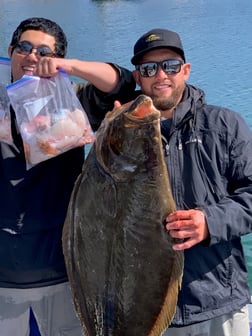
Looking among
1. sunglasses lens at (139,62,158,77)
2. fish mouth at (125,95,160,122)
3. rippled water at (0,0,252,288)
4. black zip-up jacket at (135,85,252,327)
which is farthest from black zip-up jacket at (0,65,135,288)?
rippled water at (0,0,252,288)

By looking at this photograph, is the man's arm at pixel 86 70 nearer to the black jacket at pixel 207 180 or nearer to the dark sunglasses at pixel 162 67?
the dark sunglasses at pixel 162 67

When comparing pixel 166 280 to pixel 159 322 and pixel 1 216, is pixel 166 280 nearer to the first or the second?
pixel 159 322

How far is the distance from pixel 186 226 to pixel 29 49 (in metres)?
1.38

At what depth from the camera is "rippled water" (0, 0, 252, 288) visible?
18500mm

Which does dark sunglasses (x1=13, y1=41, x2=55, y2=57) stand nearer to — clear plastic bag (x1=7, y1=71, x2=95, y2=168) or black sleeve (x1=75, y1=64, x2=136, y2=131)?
clear plastic bag (x1=7, y1=71, x2=95, y2=168)

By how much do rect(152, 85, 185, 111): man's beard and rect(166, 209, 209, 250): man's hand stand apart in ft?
2.38

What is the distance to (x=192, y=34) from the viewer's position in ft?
91.5

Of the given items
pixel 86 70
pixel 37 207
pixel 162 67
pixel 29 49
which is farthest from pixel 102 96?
pixel 37 207

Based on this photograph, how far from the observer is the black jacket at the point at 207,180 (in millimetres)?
2836

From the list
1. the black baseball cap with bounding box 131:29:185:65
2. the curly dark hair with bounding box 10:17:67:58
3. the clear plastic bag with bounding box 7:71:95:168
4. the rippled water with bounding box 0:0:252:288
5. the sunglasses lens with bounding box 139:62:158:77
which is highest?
the curly dark hair with bounding box 10:17:67:58

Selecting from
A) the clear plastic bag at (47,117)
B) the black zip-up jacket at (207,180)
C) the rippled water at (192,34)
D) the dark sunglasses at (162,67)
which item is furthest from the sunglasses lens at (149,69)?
the rippled water at (192,34)

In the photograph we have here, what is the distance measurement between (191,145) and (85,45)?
2502 cm

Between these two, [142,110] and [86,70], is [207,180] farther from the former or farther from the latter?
[86,70]

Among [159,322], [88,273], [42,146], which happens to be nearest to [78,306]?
[88,273]
